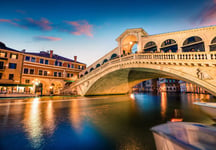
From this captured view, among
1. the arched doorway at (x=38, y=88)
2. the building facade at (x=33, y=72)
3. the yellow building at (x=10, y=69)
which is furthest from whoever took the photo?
the arched doorway at (x=38, y=88)

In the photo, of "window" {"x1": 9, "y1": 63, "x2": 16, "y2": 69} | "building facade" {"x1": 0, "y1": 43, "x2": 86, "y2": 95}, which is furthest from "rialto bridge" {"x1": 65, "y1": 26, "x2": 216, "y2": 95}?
"window" {"x1": 9, "y1": 63, "x2": 16, "y2": 69}

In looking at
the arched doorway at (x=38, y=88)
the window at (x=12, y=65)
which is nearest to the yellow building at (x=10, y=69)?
the window at (x=12, y=65)

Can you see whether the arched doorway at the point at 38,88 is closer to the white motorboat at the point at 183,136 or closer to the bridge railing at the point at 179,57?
the bridge railing at the point at 179,57

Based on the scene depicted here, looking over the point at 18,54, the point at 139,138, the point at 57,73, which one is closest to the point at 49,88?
the point at 57,73

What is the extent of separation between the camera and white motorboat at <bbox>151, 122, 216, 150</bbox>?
4.42ft

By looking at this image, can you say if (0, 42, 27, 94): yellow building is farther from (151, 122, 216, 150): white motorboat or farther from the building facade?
(151, 122, 216, 150): white motorboat

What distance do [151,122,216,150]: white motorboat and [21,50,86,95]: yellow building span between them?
93.3ft

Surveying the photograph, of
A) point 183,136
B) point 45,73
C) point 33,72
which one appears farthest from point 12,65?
point 183,136

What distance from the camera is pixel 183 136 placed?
61.9 inches

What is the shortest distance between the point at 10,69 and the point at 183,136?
32461mm

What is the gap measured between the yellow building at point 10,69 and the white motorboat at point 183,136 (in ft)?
93.6

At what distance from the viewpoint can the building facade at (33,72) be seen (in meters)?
23.2

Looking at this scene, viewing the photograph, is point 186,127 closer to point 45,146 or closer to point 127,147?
point 127,147

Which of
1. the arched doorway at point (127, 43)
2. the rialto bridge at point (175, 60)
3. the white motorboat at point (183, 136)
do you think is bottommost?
the white motorboat at point (183, 136)
